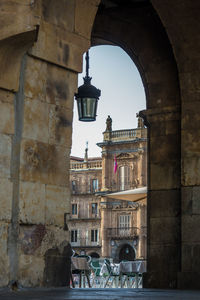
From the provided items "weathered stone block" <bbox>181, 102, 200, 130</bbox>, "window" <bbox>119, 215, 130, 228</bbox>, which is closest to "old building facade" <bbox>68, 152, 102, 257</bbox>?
"window" <bbox>119, 215, 130, 228</bbox>

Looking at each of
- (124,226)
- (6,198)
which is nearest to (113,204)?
(124,226)

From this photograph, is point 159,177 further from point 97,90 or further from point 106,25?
point 106,25

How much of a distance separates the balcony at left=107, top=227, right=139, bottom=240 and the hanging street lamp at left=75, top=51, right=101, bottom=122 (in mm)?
59530

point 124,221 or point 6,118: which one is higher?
point 124,221

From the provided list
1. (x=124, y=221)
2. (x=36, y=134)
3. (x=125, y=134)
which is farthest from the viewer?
(x=125, y=134)

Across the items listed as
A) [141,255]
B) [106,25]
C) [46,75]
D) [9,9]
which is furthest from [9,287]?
[141,255]

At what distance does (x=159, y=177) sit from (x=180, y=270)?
1254mm

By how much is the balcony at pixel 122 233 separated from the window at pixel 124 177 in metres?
3.95

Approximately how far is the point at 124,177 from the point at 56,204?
63393 millimetres

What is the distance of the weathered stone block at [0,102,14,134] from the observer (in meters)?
5.76

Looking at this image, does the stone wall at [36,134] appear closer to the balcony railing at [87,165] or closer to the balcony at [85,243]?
the balcony at [85,243]

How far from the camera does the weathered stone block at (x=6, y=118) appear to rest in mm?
5758

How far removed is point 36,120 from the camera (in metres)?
5.95

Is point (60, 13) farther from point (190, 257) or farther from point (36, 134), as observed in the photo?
point (190, 257)
